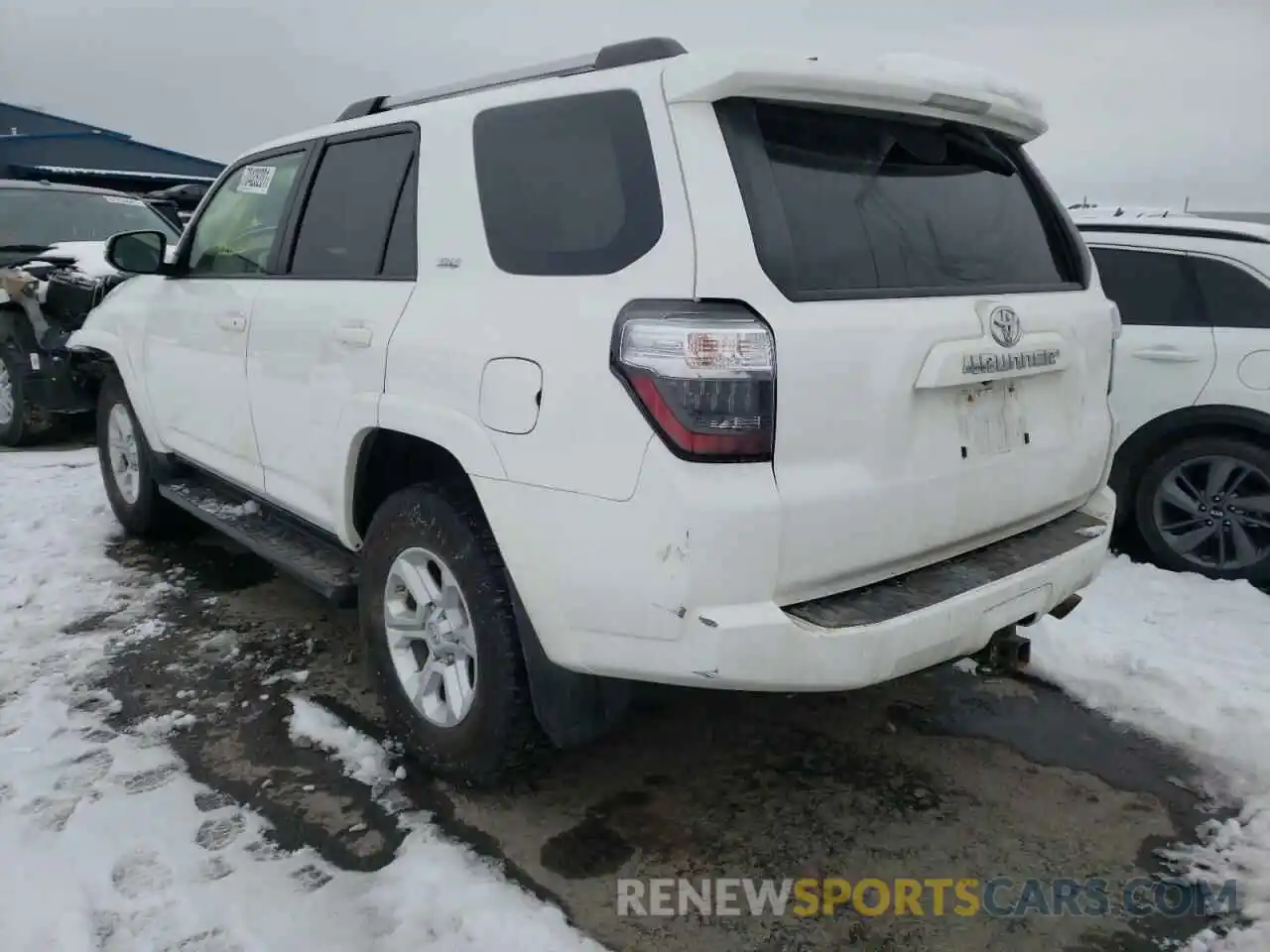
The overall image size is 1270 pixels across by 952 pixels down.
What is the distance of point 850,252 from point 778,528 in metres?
0.75

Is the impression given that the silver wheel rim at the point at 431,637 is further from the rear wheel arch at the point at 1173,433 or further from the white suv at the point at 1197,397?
the white suv at the point at 1197,397

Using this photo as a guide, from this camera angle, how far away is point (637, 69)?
7.84 ft

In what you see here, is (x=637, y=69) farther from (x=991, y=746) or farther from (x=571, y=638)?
(x=991, y=746)

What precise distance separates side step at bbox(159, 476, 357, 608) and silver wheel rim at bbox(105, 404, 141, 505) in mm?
534

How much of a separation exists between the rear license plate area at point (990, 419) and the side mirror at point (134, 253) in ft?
11.7

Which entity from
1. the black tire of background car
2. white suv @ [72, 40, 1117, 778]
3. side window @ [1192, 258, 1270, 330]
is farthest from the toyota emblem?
the black tire of background car

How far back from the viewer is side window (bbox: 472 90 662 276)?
7.68 feet

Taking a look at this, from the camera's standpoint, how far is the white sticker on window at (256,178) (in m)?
3.96

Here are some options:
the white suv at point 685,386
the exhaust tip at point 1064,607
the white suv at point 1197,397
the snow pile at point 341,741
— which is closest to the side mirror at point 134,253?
the white suv at point 685,386

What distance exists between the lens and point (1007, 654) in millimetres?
2971

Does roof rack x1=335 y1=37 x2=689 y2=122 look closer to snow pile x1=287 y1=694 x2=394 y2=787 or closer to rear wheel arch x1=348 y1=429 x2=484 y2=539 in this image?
rear wheel arch x1=348 y1=429 x2=484 y2=539

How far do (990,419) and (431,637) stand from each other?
1.69 meters

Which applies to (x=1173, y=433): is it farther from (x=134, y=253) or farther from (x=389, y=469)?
(x=134, y=253)

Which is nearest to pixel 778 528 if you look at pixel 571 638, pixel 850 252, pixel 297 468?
pixel 571 638
